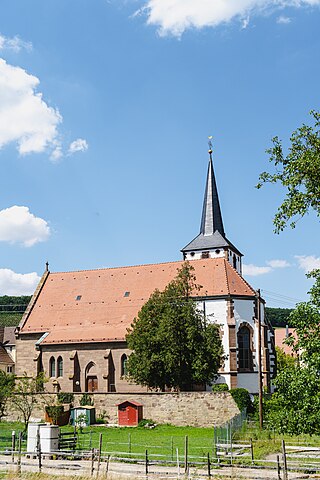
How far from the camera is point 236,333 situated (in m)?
50.9

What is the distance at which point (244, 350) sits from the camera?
51.5 m

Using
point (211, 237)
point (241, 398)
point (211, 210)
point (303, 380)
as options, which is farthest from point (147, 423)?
point (211, 210)

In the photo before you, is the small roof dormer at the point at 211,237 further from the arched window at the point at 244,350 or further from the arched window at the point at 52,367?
the arched window at the point at 52,367

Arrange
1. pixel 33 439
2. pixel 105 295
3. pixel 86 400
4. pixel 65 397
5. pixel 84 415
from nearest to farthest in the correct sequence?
pixel 33 439
pixel 84 415
pixel 86 400
pixel 65 397
pixel 105 295

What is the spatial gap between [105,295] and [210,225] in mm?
16177

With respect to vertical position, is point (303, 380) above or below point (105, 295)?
below

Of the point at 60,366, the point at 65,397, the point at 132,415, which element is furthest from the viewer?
the point at 60,366

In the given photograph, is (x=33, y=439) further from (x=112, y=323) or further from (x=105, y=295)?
(x=105, y=295)

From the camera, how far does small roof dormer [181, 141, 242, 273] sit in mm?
63812

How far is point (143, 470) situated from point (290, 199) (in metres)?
12.9

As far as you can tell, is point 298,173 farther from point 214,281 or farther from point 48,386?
point 48,386

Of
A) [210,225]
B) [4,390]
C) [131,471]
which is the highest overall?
[210,225]

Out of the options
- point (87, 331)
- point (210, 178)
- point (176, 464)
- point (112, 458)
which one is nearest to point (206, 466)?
point (176, 464)

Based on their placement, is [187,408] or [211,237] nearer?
[187,408]
